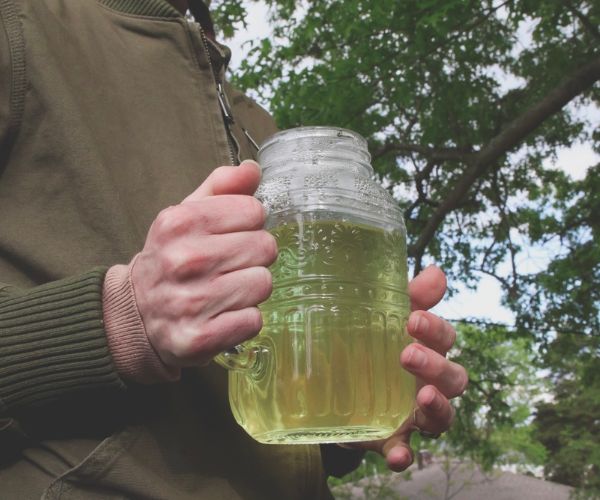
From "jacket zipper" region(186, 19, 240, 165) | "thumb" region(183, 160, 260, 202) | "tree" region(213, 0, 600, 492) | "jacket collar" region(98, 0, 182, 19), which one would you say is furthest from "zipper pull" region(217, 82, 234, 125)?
"tree" region(213, 0, 600, 492)

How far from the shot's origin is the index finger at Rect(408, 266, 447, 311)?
1.44 metres

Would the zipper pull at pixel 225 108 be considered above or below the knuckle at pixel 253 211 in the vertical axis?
above

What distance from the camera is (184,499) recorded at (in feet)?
3.91

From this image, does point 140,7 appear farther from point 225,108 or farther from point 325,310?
point 325,310

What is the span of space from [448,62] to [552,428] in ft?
90.7

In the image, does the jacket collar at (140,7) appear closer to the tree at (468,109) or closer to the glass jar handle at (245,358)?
the glass jar handle at (245,358)

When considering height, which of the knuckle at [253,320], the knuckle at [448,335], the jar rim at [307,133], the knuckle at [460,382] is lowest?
the knuckle at [460,382]

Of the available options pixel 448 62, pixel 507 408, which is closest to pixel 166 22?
pixel 448 62

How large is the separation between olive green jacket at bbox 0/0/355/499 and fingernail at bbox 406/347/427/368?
1.18ft

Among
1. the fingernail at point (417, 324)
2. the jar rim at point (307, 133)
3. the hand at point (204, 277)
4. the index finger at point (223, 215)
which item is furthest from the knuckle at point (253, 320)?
the jar rim at point (307, 133)

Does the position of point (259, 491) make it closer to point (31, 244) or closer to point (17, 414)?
point (17, 414)

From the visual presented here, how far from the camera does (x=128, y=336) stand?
1031 mm

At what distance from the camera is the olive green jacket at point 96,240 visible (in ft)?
3.55

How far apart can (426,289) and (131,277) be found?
25.5 inches
